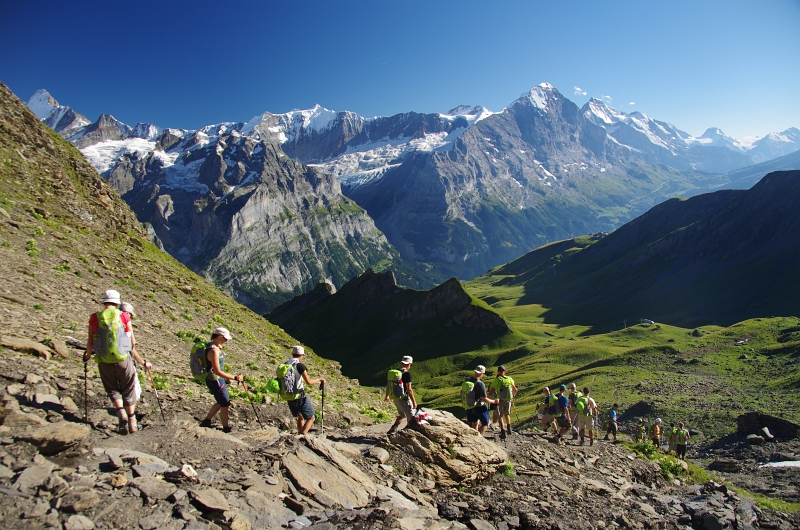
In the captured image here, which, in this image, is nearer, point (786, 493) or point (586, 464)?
point (586, 464)

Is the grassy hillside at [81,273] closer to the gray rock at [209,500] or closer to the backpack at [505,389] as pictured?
the gray rock at [209,500]

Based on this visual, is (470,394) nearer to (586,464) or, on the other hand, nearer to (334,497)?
(586,464)

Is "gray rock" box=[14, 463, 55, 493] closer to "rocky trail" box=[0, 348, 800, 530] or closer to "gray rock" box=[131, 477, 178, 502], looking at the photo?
"rocky trail" box=[0, 348, 800, 530]

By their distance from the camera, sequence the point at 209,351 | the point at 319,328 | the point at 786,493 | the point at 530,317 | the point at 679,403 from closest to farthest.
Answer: the point at 209,351, the point at 786,493, the point at 679,403, the point at 319,328, the point at 530,317

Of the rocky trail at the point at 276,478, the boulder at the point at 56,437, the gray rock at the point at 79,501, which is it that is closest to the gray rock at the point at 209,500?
the rocky trail at the point at 276,478

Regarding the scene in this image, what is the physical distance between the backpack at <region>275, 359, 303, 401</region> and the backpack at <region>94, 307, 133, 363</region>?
189 inches

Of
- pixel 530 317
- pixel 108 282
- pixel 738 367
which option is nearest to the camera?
pixel 108 282

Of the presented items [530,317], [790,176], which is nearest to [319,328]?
[530,317]

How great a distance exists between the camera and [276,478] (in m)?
11.6

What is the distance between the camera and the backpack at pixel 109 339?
12406mm

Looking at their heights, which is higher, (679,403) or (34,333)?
(34,333)

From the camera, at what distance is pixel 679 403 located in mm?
48469

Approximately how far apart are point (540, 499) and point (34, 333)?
1947 centimetres

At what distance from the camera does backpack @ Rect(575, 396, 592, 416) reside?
2781cm
